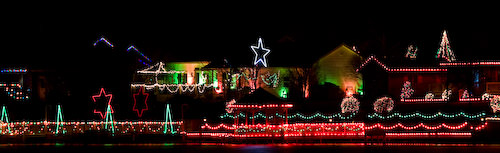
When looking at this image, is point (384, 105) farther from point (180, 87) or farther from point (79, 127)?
point (180, 87)

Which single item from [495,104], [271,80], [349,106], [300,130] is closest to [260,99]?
[300,130]

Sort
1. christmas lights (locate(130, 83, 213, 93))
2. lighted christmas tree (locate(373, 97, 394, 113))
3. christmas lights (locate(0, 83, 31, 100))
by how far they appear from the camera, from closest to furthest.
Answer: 1. lighted christmas tree (locate(373, 97, 394, 113))
2. christmas lights (locate(0, 83, 31, 100))
3. christmas lights (locate(130, 83, 213, 93))

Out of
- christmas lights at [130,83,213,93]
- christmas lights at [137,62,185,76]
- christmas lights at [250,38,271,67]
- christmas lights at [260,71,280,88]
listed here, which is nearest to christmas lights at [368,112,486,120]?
christmas lights at [250,38,271,67]

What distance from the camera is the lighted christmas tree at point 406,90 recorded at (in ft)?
111

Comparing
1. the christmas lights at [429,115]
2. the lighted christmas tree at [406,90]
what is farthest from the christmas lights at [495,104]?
the lighted christmas tree at [406,90]

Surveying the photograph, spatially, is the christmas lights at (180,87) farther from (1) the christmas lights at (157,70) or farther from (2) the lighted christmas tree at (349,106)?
(2) the lighted christmas tree at (349,106)

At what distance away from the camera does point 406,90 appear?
3416 cm

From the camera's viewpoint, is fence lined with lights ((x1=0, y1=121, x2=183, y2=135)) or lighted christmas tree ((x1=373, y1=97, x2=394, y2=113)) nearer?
fence lined with lights ((x1=0, y1=121, x2=183, y2=135))

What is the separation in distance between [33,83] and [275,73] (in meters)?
18.1

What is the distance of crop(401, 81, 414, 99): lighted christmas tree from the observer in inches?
1336

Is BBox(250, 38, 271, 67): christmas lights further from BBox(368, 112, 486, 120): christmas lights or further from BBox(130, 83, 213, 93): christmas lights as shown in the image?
BBox(368, 112, 486, 120): christmas lights

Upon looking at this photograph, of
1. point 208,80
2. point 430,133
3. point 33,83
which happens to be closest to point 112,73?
point 33,83

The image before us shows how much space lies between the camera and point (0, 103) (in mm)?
34562

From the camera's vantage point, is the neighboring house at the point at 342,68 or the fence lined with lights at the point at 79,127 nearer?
the fence lined with lights at the point at 79,127
